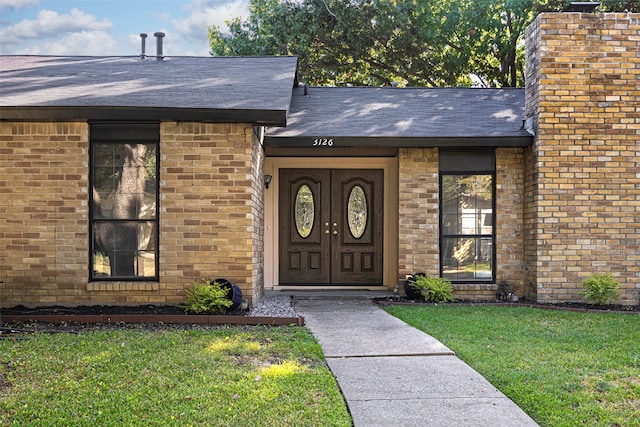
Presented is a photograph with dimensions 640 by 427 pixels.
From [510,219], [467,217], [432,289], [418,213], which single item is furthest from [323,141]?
[510,219]

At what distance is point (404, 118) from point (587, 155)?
118 inches

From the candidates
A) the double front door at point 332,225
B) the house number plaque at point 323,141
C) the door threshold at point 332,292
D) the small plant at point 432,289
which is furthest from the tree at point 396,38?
the small plant at point 432,289

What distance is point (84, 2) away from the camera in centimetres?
2081

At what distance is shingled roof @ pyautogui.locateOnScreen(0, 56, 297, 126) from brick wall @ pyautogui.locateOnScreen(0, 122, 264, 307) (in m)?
0.36

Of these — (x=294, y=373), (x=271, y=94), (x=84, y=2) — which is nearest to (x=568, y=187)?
(x=271, y=94)

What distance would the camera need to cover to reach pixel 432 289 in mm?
10047

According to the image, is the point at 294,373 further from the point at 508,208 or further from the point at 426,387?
the point at 508,208

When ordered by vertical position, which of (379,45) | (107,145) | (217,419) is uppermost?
(379,45)

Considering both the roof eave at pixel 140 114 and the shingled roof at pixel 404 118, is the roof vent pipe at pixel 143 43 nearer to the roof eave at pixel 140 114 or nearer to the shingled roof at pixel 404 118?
the shingled roof at pixel 404 118

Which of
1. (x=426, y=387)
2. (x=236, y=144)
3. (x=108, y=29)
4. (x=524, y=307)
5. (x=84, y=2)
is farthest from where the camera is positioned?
(x=108, y=29)

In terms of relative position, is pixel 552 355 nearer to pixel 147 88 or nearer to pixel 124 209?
pixel 124 209

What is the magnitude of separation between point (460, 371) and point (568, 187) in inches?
217

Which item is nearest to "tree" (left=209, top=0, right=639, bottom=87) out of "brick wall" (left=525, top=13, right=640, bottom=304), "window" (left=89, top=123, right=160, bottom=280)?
"brick wall" (left=525, top=13, right=640, bottom=304)

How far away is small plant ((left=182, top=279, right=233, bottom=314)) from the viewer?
803cm
